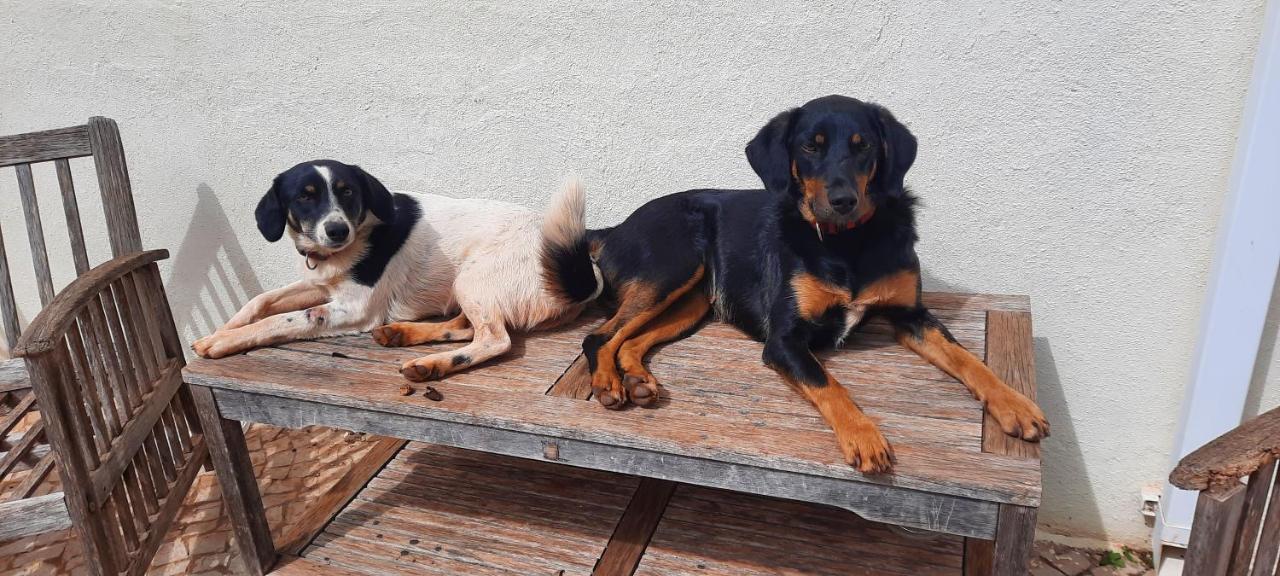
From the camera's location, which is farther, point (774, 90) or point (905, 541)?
point (774, 90)

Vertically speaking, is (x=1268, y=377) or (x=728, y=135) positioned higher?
(x=728, y=135)

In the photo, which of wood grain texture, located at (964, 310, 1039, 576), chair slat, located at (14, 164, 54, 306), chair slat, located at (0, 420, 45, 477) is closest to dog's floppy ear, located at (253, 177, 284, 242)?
chair slat, located at (0, 420, 45, 477)

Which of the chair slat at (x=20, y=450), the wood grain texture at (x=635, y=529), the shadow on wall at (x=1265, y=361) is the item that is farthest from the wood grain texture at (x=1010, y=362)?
the chair slat at (x=20, y=450)

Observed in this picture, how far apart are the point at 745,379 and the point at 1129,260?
1495mm

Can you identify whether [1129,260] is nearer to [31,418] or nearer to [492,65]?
[492,65]

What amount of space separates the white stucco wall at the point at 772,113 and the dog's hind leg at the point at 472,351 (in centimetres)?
89

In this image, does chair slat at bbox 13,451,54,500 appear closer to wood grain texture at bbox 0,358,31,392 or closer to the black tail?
wood grain texture at bbox 0,358,31,392

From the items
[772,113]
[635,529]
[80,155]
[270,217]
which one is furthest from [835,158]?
Answer: [80,155]

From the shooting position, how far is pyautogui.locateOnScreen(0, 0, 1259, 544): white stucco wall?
2.34 metres

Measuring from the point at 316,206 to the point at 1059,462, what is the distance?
113 inches

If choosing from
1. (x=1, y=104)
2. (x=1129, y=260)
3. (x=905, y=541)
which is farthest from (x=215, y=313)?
(x=1129, y=260)

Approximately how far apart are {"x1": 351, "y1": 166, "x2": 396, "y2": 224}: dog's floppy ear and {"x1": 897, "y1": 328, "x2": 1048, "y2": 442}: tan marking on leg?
1696mm

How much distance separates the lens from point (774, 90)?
266 cm

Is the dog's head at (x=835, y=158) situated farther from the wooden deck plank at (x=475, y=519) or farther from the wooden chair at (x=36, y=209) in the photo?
the wooden chair at (x=36, y=209)
